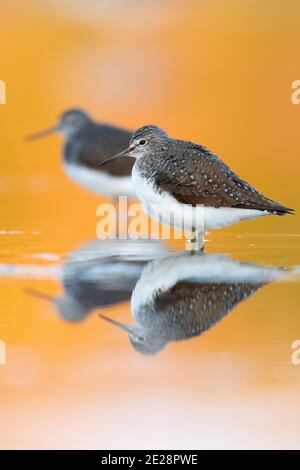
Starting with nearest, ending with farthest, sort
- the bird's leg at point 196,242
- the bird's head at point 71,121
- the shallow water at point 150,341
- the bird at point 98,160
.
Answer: the shallow water at point 150,341, the bird's leg at point 196,242, the bird at point 98,160, the bird's head at point 71,121

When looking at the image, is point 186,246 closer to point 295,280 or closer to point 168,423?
point 295,280

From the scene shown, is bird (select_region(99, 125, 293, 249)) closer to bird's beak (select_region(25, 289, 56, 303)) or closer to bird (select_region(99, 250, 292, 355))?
bird (select_region(99, 250, 292, 355))

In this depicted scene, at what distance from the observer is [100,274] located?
648 centimetres

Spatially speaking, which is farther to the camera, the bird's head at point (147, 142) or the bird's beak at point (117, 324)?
the bird's head at point (147, 142)

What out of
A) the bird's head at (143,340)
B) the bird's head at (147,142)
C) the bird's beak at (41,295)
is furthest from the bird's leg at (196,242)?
the bird's head at (143,340)

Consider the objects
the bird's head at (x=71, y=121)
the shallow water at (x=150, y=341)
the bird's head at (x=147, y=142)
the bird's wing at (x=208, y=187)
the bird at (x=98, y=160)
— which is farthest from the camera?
the bird's head at (x=71, y=121)

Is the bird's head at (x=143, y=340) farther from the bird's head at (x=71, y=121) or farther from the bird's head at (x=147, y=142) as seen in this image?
the bird's head at (x=71, y=121)

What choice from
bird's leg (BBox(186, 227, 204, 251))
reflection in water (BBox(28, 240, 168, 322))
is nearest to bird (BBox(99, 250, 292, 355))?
reflection in water (BBox(28, 240, 168, 322))

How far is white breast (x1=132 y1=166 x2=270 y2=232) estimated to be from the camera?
7.41 meters

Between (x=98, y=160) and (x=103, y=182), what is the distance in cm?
24

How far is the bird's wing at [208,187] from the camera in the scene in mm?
7399

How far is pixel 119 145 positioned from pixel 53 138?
5.26 m

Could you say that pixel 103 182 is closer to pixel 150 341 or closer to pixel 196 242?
pixel 196 242
